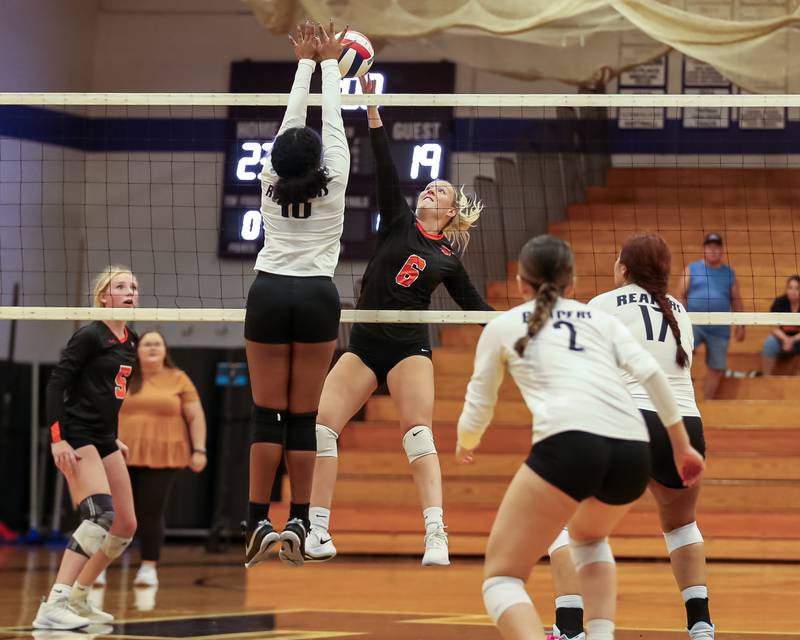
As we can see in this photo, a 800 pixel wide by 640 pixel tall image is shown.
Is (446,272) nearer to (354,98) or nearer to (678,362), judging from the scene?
(354,98)

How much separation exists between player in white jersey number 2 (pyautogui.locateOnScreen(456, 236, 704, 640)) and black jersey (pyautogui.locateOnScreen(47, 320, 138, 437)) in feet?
10.3

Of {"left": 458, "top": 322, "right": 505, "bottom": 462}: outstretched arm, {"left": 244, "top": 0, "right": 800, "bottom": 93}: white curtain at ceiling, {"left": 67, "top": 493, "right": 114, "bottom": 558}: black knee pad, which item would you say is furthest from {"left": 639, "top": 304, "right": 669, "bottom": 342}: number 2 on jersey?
{"left": 244, "top": 0, "right": 800, "bottom": 93}: white curtain at ceiling

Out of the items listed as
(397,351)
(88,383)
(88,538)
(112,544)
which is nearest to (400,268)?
(397,351)

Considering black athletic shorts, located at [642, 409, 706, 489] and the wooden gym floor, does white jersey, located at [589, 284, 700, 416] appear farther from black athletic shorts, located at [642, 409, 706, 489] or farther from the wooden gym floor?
the wooden gym floor

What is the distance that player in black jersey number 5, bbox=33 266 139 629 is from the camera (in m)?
6.76

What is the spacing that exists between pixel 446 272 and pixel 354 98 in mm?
1008

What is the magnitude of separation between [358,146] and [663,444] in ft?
29.1

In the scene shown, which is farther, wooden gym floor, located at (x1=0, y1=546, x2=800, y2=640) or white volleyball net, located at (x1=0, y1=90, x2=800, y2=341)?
white volleyball net, located at (x1=0, y1=90, x2=800, y2=341)

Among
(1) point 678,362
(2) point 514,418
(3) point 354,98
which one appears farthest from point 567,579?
(2) point 514,418

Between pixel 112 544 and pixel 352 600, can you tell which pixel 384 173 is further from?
pixel 352 600

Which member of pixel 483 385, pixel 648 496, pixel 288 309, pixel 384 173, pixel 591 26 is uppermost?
pixel 591 26

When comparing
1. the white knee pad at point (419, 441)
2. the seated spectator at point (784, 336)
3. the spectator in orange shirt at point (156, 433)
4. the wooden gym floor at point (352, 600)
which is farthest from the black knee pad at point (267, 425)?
the seated spectator at point (784, 336)

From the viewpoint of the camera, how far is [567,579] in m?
5.39

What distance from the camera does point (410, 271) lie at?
20.3ft
